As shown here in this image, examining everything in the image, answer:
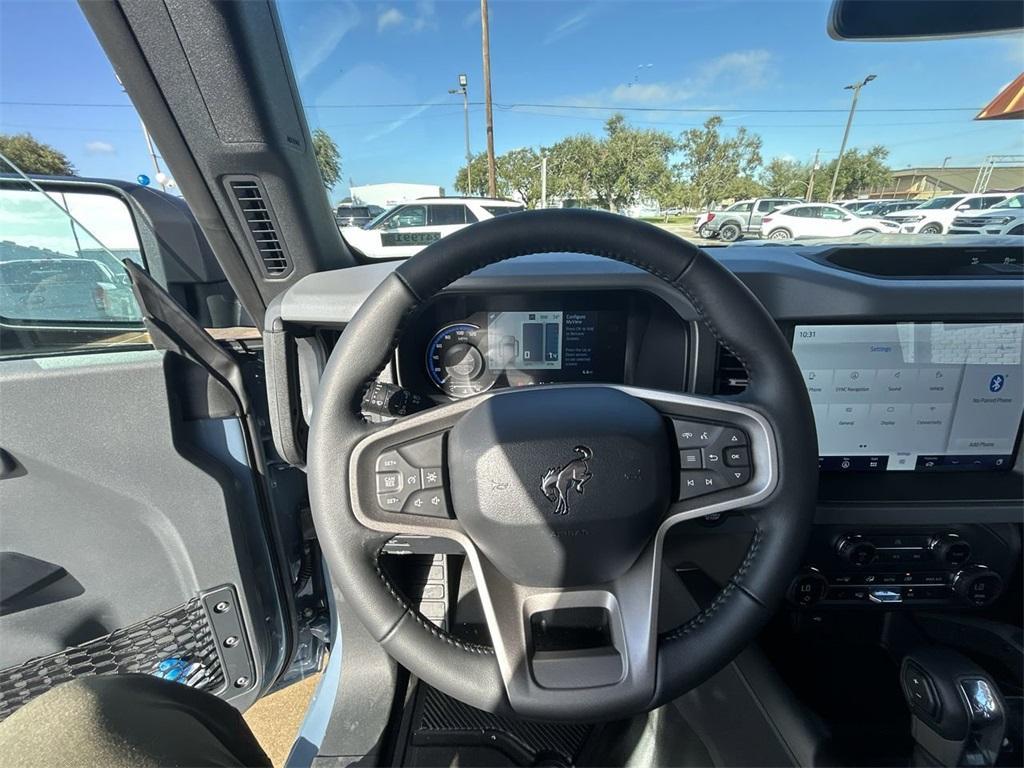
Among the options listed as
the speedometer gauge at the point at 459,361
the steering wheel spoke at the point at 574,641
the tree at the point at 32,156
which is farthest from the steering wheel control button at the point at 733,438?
the tree at the point at 32,156

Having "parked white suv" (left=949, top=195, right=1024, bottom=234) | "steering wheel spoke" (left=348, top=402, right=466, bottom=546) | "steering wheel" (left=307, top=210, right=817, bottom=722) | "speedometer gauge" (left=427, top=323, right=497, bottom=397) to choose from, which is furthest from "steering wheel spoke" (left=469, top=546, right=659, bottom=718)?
"parked white suv" (left=949, top=195, right=1024, bottom=234)

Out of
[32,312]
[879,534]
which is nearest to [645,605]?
[879,534]

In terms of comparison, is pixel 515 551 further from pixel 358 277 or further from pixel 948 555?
pixel 948 555

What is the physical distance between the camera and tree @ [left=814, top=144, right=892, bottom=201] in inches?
51.8

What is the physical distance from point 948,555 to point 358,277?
165 cm

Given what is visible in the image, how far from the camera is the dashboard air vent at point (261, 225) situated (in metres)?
1.19

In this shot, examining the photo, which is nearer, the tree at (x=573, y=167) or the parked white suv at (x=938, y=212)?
the tree at (x=573, y=167)

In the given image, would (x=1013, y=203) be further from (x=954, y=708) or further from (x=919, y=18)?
(x=954, y=708)

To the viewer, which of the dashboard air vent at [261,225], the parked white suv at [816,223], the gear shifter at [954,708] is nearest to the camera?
the gear shifter at [954,708]

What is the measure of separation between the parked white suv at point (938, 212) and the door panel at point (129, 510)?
75.2 inches

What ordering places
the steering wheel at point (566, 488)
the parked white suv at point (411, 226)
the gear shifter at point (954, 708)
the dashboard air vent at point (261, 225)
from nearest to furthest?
the steering wheel at point (566, 488) → the gear shifter at point (954, 708) → the dashboard air vent at point (261, 225) → the parked white suv at point (411, 226)

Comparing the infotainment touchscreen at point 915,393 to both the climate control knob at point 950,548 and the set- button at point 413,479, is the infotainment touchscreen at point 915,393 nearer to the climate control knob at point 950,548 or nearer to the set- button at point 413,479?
the climate control knob at point 950,548

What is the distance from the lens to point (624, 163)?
1362mm

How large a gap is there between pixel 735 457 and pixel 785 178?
892 mm
